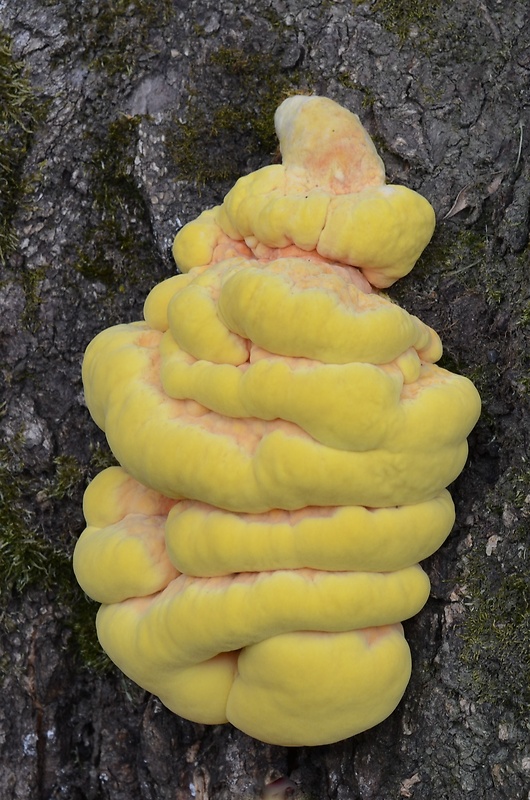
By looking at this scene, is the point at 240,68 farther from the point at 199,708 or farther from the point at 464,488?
the point at 199,708

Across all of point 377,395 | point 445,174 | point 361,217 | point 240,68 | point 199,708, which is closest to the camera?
point 377,395

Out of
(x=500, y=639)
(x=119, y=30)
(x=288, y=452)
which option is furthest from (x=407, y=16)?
(x=500, y=639)

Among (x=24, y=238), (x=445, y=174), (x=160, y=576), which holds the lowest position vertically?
(x=160, y=576)

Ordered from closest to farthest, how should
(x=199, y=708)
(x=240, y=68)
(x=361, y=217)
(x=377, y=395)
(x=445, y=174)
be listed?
1. (x=377, y=395)
2. (x=361, y=217)
3. (x=199, y=708)
4. (x=445, y=174)
5. (x=240, y=68)

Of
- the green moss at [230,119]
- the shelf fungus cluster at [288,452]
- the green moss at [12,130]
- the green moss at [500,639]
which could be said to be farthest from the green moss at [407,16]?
the green moss at [500,639]

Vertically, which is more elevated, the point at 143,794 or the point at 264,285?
the point at 264,285

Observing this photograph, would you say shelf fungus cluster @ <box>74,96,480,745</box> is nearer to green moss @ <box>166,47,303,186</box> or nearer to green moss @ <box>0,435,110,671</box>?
green moss @ <box>166,47,303,186</box>

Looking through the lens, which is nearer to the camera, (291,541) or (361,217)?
(291,541)

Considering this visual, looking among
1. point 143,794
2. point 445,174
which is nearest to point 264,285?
point 445,174
